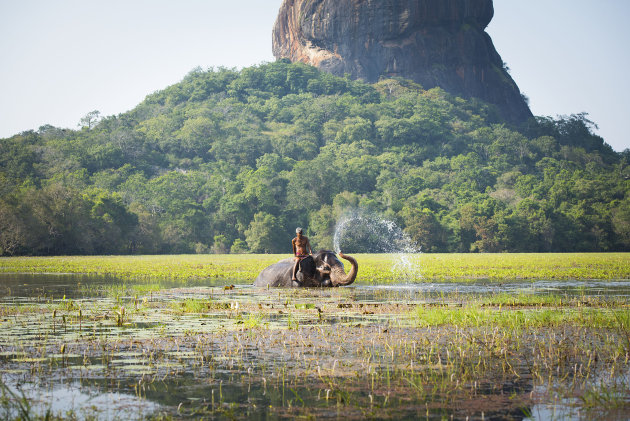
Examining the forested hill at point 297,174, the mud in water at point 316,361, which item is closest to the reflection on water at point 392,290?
the mud in water at point 316,361

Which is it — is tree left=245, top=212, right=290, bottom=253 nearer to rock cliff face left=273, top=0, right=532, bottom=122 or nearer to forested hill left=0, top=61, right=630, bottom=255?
forested hill left=0, top=61, right=630, bottom=255

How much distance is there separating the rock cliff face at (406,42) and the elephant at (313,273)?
143 meters

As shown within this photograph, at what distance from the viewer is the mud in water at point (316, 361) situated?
259 inches

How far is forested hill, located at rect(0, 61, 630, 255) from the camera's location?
2793 inches

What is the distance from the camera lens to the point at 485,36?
178250mm

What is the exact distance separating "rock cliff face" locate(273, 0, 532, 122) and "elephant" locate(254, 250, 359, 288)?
14330cm

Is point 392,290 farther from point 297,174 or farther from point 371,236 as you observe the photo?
point 297,174

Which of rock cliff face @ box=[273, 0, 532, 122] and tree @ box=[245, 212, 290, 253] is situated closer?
tree @ box=[245, 212, 290, 253]

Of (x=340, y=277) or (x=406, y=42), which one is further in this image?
(x=406, y=42)

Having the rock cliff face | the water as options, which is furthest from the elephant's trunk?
the rock cliff face

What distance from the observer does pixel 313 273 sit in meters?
20.5

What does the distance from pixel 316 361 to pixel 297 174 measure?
83050 mm

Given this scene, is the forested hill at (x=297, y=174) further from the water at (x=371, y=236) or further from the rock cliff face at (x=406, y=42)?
the rock cliff face at (x=406, y=42)

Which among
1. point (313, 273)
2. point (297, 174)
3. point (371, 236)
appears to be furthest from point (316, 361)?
point (297, 174)
